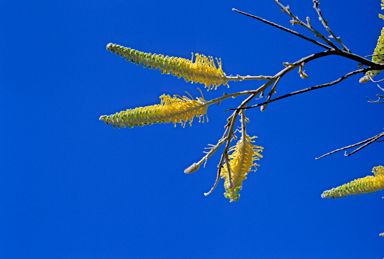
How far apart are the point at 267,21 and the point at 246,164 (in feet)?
4.90

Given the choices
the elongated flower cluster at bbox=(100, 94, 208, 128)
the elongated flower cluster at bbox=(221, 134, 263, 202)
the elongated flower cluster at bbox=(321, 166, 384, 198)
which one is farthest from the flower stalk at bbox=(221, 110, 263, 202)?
the elongated flower cluster at bbox=(321, 166, 384, 198)

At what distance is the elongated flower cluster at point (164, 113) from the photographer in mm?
2537

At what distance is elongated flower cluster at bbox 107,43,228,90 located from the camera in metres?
2.43

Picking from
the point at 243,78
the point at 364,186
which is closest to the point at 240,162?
the point at 243,78

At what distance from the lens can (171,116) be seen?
2.68m

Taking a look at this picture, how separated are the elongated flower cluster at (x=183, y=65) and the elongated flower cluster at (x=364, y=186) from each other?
6.24ft

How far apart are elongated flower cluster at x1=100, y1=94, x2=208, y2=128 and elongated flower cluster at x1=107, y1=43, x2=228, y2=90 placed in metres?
0.20

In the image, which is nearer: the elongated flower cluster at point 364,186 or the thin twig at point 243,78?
the thin twig at point 243,78

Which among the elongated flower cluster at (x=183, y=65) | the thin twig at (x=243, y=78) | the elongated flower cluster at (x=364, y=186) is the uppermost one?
the elongated flower cluster at (x=183, y=65)

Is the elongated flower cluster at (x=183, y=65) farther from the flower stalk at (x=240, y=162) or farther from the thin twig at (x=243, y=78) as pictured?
the flower stalk at (x=240, y=162)

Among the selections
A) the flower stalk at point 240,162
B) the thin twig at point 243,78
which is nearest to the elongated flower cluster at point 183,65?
the thin twig at point 243,78

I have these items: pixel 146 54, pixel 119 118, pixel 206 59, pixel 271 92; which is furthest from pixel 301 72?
pixel 119 118

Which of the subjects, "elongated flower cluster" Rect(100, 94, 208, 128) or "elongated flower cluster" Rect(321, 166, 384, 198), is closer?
"elongated flower cluster" Rect(100, 94, 208, 128)

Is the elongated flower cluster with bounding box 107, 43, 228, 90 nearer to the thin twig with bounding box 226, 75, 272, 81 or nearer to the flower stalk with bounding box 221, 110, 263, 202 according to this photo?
the thin twig with bounding box 226, 75, 272, 81
